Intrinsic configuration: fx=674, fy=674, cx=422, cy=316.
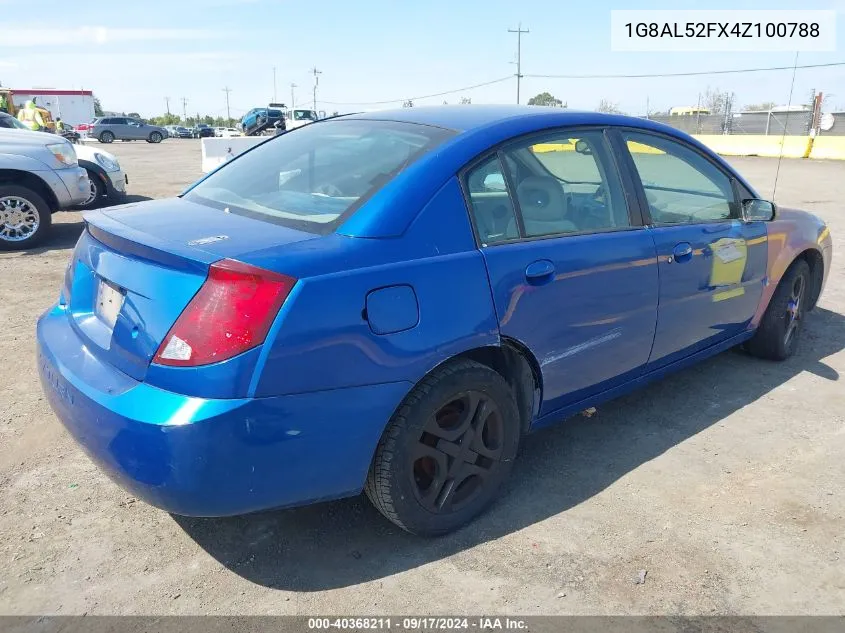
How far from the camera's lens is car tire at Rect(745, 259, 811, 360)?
430 centimetres

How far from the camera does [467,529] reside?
2.66 metres

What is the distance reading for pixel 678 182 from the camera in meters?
3.71

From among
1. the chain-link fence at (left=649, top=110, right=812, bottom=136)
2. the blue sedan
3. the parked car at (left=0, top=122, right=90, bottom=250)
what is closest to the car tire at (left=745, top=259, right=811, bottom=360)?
the blue sedan

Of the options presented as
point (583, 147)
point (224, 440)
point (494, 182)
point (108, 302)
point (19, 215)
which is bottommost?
point (19, 215)

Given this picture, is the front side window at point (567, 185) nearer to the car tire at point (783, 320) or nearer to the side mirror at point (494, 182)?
the side mirror at point (494, 182)

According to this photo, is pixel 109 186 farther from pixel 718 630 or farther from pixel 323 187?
pixel 718 630

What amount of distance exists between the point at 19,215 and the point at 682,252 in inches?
289

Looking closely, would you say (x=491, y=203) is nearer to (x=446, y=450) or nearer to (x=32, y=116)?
(x=446, y=450)

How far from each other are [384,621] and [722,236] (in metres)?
2.67

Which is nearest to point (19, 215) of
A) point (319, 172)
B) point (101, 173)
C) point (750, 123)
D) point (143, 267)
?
point (101, 173)

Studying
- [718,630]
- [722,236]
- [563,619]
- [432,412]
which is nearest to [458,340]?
[432,412]

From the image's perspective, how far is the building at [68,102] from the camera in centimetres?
5978

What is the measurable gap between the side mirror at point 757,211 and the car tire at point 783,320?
24.4 inches

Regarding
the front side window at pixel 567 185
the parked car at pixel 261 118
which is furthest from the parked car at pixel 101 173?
the parked car at pixel 261 118
